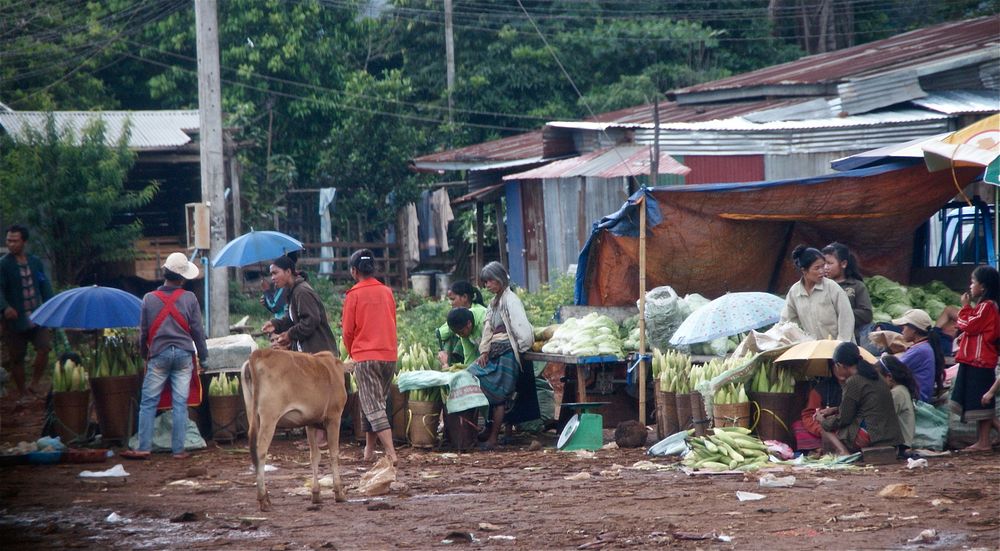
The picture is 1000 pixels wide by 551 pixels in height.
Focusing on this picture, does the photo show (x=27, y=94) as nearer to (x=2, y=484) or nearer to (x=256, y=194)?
(x=256, y=194)

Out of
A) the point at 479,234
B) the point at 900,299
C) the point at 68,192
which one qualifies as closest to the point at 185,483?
the point at 900,299

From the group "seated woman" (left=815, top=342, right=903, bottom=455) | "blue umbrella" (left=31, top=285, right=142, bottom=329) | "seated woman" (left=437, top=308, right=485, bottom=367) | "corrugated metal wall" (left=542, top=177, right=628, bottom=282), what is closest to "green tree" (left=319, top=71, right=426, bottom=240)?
"corrugated metal wall" (left=542, top=177, right=628, bottom=282)

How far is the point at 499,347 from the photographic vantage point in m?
11.4

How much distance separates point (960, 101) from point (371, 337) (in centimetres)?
1292

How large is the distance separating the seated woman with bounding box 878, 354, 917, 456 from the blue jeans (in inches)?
244

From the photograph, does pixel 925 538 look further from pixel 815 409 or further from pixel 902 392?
pixel 815 409

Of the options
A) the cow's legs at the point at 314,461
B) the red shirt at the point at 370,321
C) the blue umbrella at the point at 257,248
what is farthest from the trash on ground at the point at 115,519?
the blue umbrella at the point at 257,248

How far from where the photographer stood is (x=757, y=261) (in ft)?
→ 43.9

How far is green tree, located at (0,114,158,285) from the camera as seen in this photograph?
Result: 20.5m

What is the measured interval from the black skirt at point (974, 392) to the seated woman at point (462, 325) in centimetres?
449

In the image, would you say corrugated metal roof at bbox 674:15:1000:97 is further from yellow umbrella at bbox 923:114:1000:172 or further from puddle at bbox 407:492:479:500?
puddle at bbox 407:492:479:500

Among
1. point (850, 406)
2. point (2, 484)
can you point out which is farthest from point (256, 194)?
point (850, 406)

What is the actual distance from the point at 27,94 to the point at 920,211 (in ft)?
70.8

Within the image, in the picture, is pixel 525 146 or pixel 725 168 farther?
pixel 525 146
